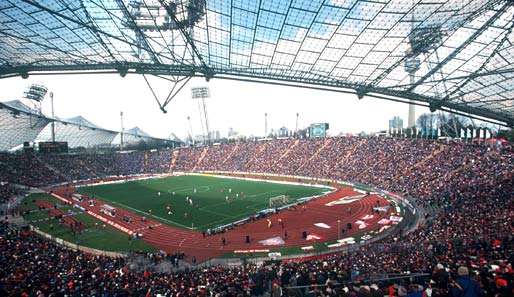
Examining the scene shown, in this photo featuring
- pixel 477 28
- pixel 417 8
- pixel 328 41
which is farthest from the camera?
pixel 328 41

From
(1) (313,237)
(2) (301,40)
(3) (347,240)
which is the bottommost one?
(1) (313,237)

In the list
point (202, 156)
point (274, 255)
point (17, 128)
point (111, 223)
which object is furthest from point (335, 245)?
point (17, 128)

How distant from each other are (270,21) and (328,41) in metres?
4.47

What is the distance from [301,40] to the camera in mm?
24938

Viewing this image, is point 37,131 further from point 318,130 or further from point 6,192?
point 318,130

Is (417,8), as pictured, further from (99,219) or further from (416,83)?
(99,219)

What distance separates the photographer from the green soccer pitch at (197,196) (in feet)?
149

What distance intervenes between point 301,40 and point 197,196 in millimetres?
39261

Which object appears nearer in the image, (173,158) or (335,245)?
(335,245)

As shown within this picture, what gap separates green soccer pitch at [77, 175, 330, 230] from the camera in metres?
45.3

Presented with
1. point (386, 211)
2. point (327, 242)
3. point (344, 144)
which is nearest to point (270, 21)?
point (327, 242)

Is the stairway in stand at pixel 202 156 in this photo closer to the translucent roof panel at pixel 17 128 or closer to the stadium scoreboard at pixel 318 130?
the stadium scoreboard at pixel 318 130

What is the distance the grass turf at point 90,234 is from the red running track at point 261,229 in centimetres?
165

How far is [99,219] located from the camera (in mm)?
45656
